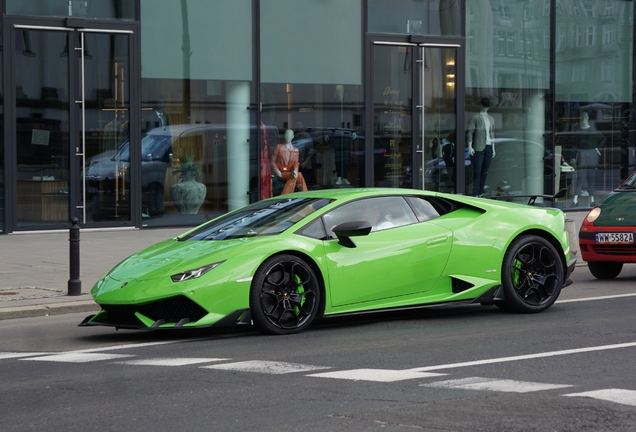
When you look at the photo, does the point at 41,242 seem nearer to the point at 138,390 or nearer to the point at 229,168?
the point at 229,168

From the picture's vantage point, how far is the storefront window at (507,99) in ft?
78.6

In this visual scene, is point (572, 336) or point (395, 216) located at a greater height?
point (395, 216)

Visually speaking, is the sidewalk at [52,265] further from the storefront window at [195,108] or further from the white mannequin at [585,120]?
the white mannequin at [585,120]

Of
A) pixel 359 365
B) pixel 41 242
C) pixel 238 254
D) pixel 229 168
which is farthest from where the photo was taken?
pixel 229 168

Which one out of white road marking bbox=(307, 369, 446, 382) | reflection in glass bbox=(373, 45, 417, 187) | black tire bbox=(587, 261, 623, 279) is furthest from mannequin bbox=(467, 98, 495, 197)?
white road marking bbox=(307, 369, 446, 382)

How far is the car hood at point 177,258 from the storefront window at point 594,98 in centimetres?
1733

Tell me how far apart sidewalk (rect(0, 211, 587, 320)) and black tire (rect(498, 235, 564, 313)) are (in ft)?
14.2

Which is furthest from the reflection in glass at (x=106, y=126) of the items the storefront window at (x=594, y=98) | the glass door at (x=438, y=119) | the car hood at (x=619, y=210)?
the storefront window at (x=594, y=98)

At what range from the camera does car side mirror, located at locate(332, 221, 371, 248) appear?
914cm

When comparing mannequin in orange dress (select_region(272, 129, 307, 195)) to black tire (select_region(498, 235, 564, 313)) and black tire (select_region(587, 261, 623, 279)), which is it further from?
black tire (select_region(498, 235, 564, 313))

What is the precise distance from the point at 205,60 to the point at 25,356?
13.1m

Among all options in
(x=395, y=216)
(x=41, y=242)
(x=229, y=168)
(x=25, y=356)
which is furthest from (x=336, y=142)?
(x=25, y=356)

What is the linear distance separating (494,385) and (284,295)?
8.73ft

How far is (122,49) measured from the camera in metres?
20.0
